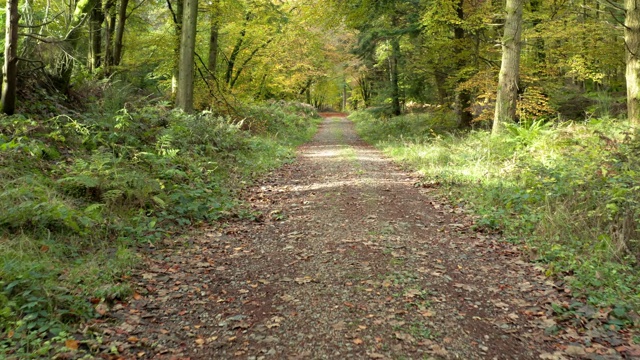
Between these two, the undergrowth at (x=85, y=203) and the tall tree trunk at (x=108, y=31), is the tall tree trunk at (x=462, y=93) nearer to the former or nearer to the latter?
the undergrowth at (x=85, y=203)

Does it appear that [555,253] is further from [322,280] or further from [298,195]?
[298,195]

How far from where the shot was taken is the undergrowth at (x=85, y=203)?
11.0ft

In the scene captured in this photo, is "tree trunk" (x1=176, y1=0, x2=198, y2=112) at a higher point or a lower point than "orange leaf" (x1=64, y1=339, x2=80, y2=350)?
higher

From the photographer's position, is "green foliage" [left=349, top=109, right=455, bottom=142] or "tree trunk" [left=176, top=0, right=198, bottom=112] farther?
"green foliage" [left=349, top=109, right=455, bottom=142]

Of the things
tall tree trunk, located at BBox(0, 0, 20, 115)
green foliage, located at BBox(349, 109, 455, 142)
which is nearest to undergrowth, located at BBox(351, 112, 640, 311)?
green foliage, located at BBox(349, 109, 455, 142)

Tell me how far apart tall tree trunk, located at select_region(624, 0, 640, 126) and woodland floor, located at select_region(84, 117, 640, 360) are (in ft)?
16.7

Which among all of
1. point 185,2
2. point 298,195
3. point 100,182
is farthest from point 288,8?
point 100,182

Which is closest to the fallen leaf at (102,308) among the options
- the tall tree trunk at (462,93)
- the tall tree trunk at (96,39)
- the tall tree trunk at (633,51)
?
the tall tree trunk at (633,51)

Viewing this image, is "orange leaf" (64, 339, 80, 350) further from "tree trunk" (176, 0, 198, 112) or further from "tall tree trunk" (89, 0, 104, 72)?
"tall tree trunk" (89, 0, 104, 72)

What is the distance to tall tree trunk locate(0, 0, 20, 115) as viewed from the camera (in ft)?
19.8

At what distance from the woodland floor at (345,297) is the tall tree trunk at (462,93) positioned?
936 centimetres

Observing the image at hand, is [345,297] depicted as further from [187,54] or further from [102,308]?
[187,54]

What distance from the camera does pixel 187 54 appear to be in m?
11.2

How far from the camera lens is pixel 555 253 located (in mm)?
4824
